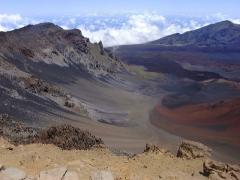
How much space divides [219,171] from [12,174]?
396 inches

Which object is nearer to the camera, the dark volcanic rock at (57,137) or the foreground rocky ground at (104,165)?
the foreground rocky ground at (104,165)

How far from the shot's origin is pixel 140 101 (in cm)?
11381

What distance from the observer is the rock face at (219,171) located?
24656 millimetres

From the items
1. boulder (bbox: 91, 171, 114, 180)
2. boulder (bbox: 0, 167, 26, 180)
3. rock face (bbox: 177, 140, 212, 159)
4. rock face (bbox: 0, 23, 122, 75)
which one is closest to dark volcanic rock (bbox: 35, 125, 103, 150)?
rock face (bbox: 177, 140, 212, 159)

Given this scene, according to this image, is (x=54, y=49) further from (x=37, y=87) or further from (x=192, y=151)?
(x=192, y=151)

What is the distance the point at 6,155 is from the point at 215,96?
10499cm

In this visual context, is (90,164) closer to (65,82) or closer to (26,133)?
(26,133)

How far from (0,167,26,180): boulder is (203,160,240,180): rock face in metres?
9.04

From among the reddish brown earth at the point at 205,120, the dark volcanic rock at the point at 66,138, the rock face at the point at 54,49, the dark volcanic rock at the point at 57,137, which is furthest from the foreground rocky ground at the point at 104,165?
the rock face at the point at 54,49

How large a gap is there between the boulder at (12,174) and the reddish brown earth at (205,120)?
55.2m

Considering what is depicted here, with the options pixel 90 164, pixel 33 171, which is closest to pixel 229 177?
pixel 90 164

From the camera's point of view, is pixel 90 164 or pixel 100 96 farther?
pixel 100 96

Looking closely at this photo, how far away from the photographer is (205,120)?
96.8 metres

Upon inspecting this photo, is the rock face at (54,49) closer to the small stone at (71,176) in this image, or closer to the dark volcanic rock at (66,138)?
the dark volcanic rock at (66,138)
